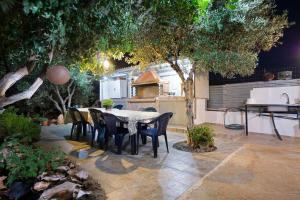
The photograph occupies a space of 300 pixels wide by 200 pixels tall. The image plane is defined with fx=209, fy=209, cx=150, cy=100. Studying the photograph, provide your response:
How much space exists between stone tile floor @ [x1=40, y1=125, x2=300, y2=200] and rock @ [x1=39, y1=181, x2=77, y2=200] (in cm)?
47

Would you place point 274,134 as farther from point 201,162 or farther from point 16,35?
point 16,35

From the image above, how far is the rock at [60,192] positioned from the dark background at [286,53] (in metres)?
7.03

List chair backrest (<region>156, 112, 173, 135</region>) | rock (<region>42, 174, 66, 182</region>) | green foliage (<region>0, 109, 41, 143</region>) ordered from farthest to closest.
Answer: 1. green foliage (<region>0, 109, 41, 143</region>)
2. chair backrest (<region>156, 112, 173, 135</region>)
3. rock (<region>42, 174, 66, 182</region>)

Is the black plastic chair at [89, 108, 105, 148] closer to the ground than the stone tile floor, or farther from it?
farther from it

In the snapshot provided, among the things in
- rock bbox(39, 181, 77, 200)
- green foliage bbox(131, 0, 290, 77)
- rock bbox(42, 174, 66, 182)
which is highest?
green foliage bbox(131, 0, 290, 77)

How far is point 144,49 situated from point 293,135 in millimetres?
5077

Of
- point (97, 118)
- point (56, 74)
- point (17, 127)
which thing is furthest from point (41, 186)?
point (17, 127)

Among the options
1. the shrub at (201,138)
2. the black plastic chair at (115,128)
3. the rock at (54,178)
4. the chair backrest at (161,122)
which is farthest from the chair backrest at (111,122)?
the rock at (54,178)

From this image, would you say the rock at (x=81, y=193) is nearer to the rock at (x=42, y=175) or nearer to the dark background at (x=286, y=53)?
the rock at (x=42, y=175)

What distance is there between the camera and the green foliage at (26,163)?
107 inches

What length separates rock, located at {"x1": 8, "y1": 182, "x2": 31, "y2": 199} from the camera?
8.41 ft

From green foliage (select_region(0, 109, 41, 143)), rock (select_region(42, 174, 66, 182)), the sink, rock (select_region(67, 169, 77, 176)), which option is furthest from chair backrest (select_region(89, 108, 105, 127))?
the sink

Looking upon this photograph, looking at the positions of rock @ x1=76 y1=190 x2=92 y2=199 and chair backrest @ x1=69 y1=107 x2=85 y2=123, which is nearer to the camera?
rock @ x1=76 y1=190 x2=92 y2=199

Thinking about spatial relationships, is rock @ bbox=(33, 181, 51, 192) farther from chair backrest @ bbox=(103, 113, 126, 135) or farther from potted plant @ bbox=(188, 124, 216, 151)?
potted plant @ bbox=(188, 124, 216, 151)
